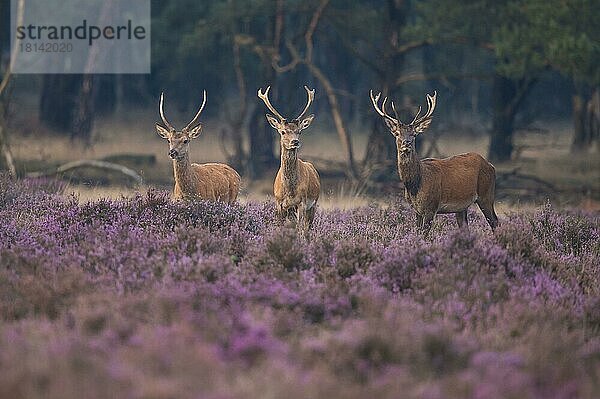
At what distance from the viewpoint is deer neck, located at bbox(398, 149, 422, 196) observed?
12.3 metres

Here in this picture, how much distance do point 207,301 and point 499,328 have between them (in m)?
2.17

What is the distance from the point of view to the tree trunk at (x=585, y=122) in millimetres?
31312

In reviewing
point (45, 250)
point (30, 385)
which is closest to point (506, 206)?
point (45, 250)

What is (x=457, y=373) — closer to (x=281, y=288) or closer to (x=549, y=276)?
(x=281, y=288)

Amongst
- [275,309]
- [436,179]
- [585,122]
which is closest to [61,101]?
[585,122]

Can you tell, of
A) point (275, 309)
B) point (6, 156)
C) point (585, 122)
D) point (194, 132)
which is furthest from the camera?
point (585, 122)

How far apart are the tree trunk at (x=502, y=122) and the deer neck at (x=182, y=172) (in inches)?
614

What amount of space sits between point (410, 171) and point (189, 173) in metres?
2.64

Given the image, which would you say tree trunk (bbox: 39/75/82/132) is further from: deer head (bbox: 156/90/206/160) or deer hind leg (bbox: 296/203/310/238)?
deer hind leg (bbox: 296/203/310/238)

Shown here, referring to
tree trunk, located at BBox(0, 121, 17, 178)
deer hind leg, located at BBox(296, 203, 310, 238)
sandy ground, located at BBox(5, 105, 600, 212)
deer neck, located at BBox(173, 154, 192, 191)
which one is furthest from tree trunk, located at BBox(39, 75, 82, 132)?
deer hind leg, located at BBox(296, 203, 310, 238)

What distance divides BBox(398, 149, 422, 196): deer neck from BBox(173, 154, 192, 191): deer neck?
2.53m

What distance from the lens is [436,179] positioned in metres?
12.5

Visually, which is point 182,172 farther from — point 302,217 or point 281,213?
point 302,217

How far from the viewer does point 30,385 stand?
18.7 feet
